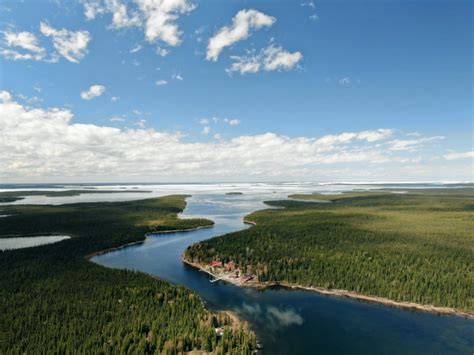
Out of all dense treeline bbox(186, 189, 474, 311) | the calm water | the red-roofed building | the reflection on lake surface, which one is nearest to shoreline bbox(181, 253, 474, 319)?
dense treeline bbox(186, 189, 474, 311)

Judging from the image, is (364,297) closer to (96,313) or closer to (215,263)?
(215,263)

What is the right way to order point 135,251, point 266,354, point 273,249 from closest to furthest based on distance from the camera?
point 266,354
point 273,249
point 135,251

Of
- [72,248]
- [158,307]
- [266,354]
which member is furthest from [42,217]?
[266,354]

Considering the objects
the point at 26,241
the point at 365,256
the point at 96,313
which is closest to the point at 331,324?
the point at 365,256

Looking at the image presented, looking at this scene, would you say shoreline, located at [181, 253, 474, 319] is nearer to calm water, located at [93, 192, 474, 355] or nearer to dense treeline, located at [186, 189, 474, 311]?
dense treeline, located at [186, 189, 474, 311]

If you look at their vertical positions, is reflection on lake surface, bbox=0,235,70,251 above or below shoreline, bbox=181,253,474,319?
above

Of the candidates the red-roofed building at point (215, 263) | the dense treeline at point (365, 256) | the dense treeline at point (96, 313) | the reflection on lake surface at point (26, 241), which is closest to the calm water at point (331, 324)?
the dense treeline at point (365, 256)

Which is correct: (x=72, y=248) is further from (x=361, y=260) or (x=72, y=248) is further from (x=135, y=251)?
(x=361, y=260)
